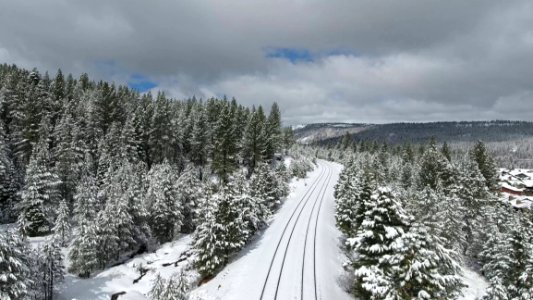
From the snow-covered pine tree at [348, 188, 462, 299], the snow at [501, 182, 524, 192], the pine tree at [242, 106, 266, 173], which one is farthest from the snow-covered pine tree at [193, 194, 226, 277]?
the snow at [501, 182, 524, 192]

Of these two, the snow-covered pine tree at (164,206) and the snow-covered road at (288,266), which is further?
the snow-covered pine tree at (164,206)

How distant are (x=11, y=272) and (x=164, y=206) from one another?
2443 centimetres

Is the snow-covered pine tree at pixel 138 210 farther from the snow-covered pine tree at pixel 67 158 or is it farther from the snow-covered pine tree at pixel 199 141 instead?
the snow-covered pine tree at pixel 199 141

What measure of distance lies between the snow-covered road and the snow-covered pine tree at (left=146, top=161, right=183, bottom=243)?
12.4 m

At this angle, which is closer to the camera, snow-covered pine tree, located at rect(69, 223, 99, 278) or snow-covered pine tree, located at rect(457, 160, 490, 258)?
snow-covered pine tree, located at rect(69, 223, 99, 278)

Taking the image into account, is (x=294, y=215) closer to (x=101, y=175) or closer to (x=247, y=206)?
(x=247, y=206)

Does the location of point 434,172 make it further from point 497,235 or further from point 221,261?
point 221,261

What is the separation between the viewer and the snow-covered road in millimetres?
24938

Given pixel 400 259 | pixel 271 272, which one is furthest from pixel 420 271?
pixel 271 272

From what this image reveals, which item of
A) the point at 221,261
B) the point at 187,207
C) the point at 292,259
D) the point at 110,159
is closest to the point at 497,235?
the point at 292,259

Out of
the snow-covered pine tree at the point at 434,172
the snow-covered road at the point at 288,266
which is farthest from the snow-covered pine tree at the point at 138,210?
the snow-covered pine tree at the point at 434,172

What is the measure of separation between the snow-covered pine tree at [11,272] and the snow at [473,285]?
123 feet

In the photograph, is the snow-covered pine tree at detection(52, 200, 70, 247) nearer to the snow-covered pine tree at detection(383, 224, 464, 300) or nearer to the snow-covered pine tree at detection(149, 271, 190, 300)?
the snow-covered pine tree at detection(149, 271, 190, 300)

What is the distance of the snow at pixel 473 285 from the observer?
1397 inches
